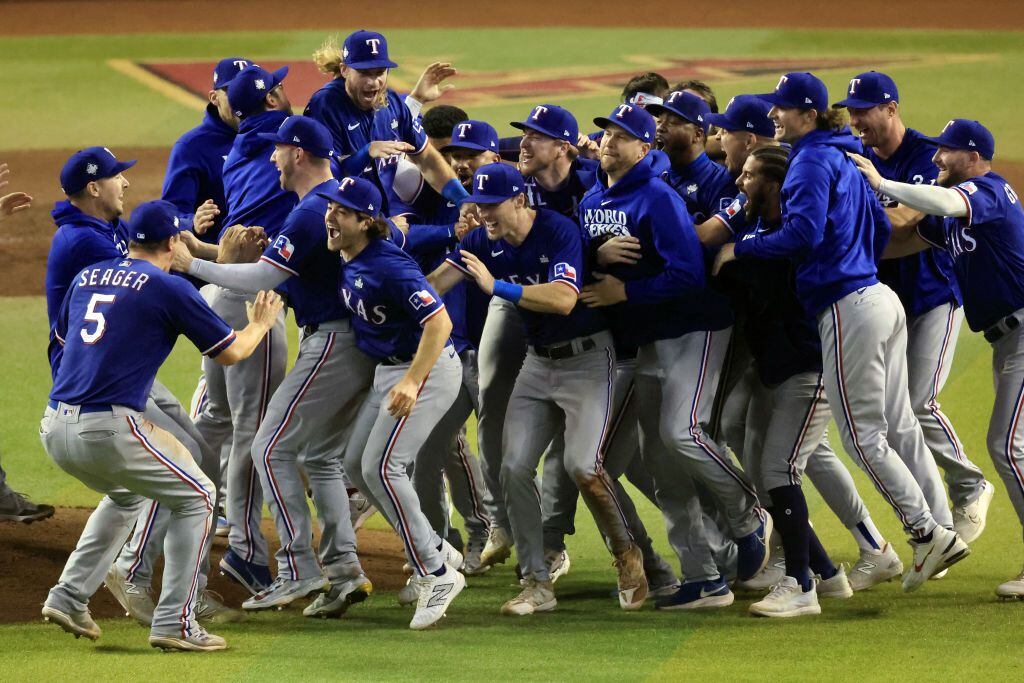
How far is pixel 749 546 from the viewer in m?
6.42

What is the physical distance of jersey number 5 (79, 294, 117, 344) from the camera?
5457 mm

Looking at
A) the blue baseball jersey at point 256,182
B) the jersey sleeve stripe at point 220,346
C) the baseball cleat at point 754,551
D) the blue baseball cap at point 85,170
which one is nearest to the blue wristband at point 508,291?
the jersey sleeve stripe at point 220,346

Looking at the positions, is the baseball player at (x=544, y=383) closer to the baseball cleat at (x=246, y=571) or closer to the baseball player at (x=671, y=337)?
the baseball player at (x=671, y=337)

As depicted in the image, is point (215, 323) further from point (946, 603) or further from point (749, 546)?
point (946, 603)

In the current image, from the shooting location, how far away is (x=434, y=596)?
6004 millimetres

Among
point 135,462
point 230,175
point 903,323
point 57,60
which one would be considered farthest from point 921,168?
point 57,60

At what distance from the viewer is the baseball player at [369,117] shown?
6988 millimetres

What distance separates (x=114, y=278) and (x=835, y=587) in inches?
129

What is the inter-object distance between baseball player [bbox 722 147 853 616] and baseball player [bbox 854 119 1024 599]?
1.49 feet

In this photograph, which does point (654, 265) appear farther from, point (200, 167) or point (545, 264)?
point (200, 167)

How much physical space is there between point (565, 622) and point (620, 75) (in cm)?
1319

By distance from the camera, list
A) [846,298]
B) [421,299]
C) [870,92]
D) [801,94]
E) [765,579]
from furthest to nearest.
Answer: [870,92]
[765,579]
[801,94]
[846,298]
[421,299]

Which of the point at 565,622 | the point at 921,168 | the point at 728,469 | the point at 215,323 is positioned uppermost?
the point at 921,168

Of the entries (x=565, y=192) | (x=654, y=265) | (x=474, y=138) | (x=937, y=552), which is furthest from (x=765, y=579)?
(x=474, y=138)
